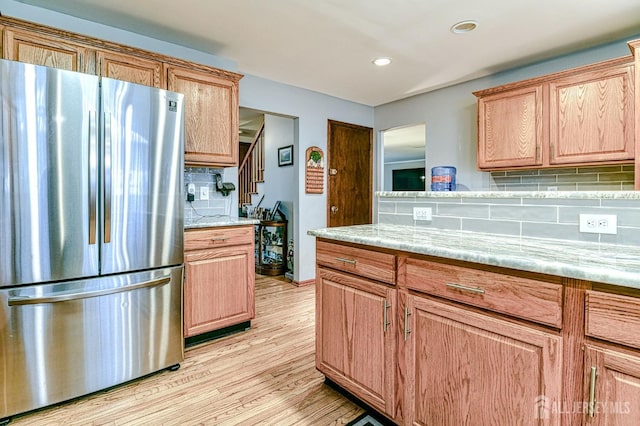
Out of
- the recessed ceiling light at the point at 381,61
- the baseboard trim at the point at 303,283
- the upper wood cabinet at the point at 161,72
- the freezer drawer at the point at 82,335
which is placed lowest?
the baseboard trim at the point at 303,283

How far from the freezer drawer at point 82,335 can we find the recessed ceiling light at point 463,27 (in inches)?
112

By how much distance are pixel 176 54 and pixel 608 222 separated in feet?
10.7

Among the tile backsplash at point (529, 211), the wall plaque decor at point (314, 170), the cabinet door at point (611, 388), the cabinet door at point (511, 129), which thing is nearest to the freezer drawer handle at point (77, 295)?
the tile backsplash at point (529, 211)

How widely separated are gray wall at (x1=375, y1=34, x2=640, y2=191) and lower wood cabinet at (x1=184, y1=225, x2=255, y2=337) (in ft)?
8.91

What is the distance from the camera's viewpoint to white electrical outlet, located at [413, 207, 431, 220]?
6.45ft

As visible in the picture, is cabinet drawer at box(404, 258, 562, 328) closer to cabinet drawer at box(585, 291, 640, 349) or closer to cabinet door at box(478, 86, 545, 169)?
cabinet drawer at box(585, 291, 640, 349)

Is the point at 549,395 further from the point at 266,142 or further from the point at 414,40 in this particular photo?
the point at 266,142

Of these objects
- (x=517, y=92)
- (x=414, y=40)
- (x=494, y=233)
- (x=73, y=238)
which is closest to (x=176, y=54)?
(x=73, y=238)

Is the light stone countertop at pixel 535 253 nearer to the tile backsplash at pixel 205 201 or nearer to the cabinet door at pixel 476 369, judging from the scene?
the cabinet door at pixel 476 369


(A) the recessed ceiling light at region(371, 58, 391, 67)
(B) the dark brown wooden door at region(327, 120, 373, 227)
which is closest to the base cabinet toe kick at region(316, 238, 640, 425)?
(A) the recessed ceiling light at region(371, 58, 391, 67)

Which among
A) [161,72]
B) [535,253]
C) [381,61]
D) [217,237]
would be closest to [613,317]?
[535,253]

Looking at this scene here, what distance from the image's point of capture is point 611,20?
250cm

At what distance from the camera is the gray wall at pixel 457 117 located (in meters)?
3.46

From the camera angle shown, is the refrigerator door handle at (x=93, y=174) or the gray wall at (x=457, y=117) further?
the gray wall at (x=457, y=117)
